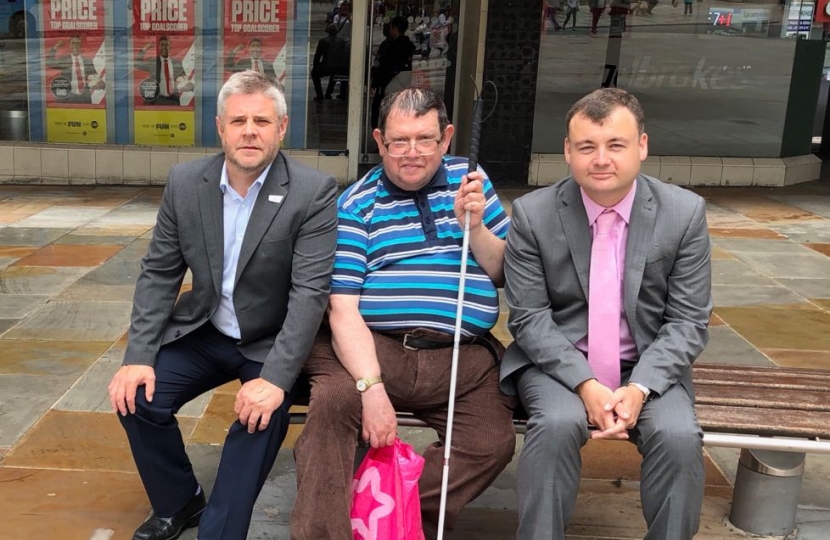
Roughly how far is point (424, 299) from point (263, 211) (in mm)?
590

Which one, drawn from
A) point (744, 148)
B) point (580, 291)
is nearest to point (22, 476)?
point (580, 291)

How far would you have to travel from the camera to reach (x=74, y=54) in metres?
9.63

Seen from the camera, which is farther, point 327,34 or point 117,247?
point 327,34

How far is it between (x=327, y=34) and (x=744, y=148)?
4415 mm

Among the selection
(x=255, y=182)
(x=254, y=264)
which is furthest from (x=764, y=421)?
(x=255, y=182)

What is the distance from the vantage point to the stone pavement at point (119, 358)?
3.75 meters

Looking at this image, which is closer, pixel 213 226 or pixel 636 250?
pixel 636 250

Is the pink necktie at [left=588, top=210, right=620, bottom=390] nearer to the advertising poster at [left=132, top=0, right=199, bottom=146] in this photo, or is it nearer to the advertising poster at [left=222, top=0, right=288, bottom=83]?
the advertising poster at [left=222, top=0, right=288, bottom=83]

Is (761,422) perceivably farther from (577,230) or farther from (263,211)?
(263,211)

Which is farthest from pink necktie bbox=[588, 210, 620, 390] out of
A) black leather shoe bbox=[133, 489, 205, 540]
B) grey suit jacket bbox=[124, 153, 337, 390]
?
black leather shoe bbox=[133, 489, 205, 540]

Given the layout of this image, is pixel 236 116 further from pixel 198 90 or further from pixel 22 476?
pixel 198 90

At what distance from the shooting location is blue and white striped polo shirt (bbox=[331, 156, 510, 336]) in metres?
3.43

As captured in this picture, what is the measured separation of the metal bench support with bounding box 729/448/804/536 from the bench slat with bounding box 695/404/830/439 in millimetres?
226

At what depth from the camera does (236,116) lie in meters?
3.35
